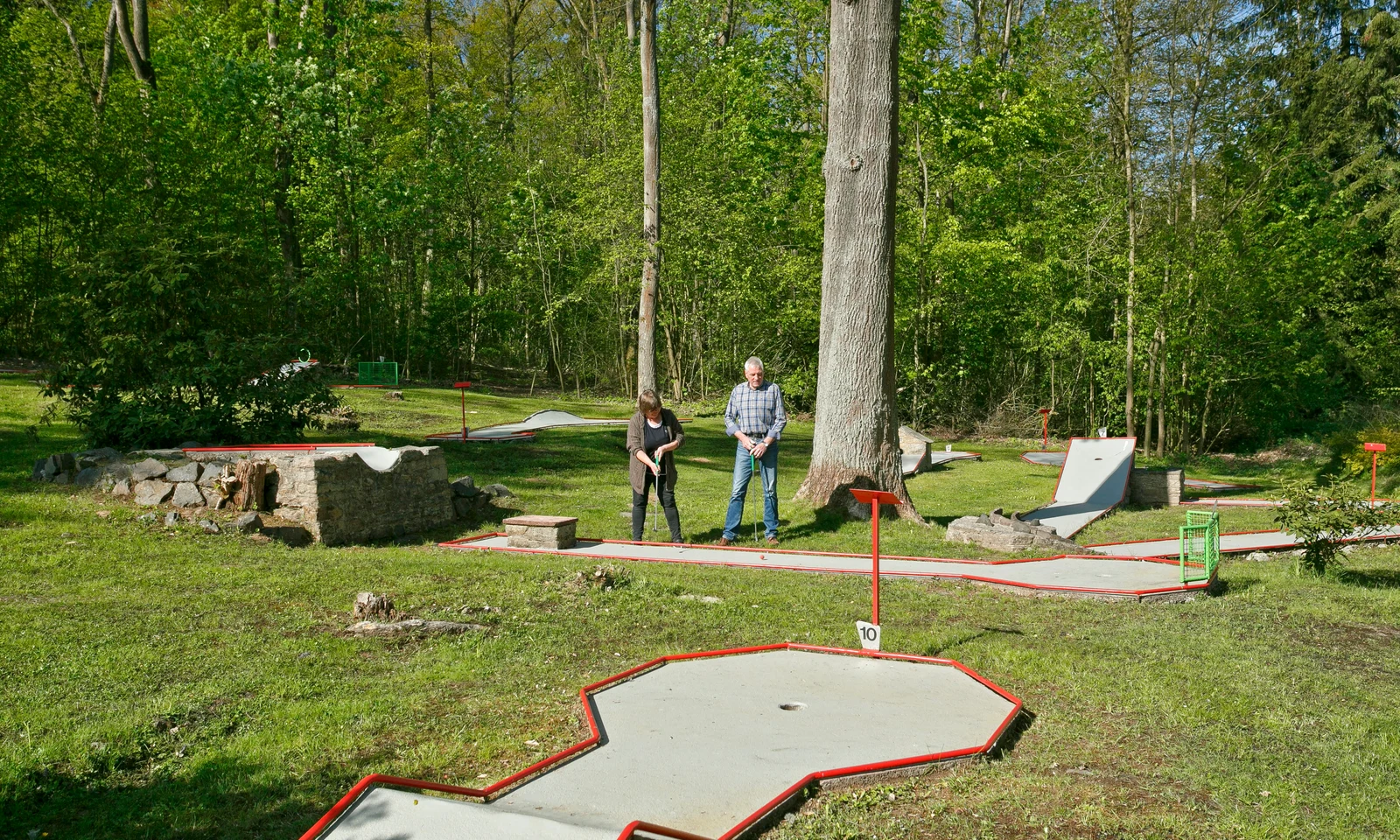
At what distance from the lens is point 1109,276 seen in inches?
796

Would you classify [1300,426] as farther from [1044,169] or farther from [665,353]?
[665,353]

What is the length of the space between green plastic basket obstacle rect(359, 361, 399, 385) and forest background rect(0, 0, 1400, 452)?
196cm

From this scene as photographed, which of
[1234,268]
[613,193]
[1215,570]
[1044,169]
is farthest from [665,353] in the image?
[1215,570]

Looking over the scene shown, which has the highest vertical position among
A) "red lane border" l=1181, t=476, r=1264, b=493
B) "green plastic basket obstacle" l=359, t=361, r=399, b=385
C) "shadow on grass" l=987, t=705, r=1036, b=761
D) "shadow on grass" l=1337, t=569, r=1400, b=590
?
"green plastic basket obstacle" l=359, t=361, r=399, b=385


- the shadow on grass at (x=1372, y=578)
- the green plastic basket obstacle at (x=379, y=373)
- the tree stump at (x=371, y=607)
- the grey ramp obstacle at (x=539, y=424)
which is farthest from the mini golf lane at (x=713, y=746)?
the green plastic basket obstacle at (x=379, y=373)

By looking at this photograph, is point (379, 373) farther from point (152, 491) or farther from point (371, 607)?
point (371, 607)

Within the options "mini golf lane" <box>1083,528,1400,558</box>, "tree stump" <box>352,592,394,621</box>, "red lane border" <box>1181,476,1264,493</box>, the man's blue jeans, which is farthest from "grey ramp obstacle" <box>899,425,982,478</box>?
"tree stump" <box>352,592,394,621</box>

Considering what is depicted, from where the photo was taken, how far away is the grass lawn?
12.0ft

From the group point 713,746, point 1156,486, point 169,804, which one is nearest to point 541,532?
point 713,746

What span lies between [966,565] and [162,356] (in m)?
8.36

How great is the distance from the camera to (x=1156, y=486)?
13.8m

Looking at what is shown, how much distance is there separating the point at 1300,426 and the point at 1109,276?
6585 mm

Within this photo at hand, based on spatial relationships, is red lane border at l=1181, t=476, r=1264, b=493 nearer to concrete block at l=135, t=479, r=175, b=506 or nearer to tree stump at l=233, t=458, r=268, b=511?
tree stump at l=233, t=458, r=268, b=511

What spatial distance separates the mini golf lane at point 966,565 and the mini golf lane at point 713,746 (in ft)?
8.73
